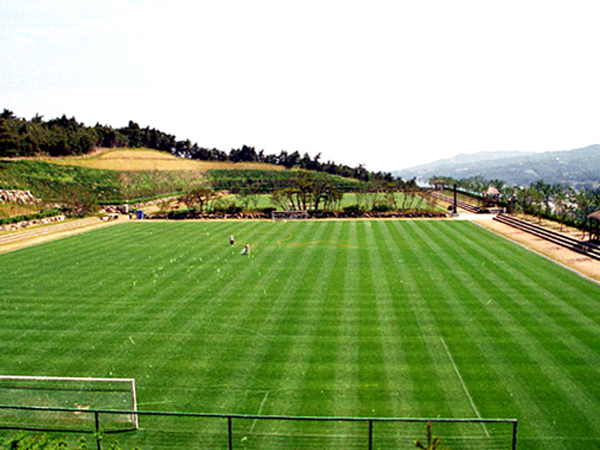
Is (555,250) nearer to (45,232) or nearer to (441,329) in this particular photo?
(441,329)

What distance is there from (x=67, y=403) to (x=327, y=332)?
27.9 ft

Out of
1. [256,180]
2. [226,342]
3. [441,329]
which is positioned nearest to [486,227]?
[441,329]

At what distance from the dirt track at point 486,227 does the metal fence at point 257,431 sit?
1666 centimetres

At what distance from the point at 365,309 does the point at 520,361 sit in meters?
6.36

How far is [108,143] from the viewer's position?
114062mm

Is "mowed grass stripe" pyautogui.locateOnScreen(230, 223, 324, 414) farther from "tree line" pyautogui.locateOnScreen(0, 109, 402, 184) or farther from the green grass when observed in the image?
"tree line" pyautogui.locateOnScreen(0, 109, 402, 184)

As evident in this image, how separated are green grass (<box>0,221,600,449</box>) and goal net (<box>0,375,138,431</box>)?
2.32ft

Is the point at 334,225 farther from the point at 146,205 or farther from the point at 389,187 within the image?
the point at 146,205

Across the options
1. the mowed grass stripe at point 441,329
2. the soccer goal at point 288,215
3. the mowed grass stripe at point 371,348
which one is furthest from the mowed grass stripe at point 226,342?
the soccer goal at point 288,215

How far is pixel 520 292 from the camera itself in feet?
65.1

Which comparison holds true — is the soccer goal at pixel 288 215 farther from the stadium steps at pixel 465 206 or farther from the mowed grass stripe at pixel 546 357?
the mowed grass stripe at pixel 546 357

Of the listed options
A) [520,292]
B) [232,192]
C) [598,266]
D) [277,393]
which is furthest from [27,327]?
[232,192]

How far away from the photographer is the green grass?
11.3 meters

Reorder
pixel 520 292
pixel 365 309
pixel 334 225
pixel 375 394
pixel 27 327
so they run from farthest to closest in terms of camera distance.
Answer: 1. pixel 334 225
2. pixel 520 292
3. pixel 365 309
4. pixel 27 327
5. pixel 375 394
